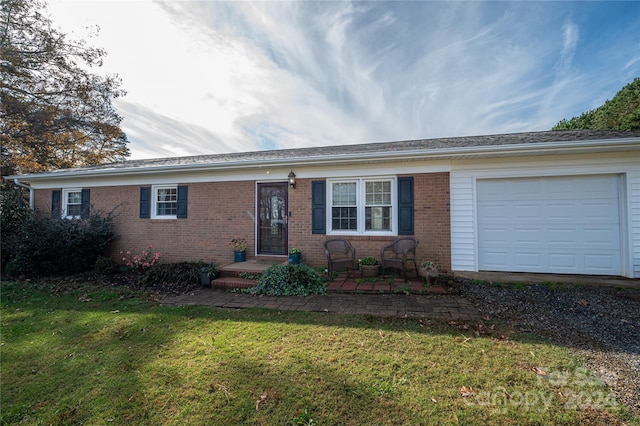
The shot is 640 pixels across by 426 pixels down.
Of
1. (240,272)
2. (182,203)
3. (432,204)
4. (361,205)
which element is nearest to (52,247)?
(182,203)

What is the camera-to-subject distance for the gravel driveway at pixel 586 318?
8.09ft

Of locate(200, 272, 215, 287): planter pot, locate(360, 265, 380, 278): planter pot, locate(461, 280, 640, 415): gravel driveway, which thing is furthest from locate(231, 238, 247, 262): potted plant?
locate(461, 280, 640, 415): gravel driveway

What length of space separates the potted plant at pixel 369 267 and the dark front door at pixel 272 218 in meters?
2.28

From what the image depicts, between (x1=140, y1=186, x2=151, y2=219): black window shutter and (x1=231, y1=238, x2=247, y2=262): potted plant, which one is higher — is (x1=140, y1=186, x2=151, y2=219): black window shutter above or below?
above

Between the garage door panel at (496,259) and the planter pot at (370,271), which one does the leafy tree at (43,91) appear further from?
the garage door panel at (496,259)

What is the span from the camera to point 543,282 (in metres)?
5.27

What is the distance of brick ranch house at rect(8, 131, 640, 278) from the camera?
561 cm

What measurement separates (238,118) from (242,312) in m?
8.88

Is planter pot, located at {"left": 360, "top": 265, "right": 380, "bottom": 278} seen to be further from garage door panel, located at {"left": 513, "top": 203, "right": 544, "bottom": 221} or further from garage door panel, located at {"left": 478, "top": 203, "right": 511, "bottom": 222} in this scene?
garage door panel, located at {"left": 513, "top": 203, "right": 544, "bottom": 221}

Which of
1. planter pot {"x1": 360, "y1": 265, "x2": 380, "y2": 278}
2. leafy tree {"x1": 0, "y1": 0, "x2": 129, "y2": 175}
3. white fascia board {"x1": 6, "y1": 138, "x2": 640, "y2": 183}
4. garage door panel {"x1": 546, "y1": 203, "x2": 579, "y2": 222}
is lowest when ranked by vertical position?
planter pot {"x1": 360, "y1": 265, "x2": 380, "y2": 278}

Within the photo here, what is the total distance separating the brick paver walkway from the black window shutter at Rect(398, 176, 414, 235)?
1881 mm

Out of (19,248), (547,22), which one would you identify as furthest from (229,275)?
(547,22)

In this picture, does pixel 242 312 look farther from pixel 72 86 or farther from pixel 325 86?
pixel 72 86

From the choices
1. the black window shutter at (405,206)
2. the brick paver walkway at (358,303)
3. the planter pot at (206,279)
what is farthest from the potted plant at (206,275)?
the black window shutter at (405,206)
